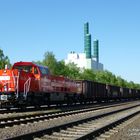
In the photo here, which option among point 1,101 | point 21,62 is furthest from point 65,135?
point 21,62

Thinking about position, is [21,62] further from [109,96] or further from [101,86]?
[109,96]

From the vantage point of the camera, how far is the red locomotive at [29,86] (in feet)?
81.6

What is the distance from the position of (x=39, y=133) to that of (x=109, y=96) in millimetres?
52808

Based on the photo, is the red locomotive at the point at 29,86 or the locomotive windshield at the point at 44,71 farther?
the locomotive windshield at the point at 44,71

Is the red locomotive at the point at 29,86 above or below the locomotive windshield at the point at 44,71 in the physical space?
below

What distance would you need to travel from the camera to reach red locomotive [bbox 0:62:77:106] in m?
24.9

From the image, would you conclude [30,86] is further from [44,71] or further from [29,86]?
[44,71]

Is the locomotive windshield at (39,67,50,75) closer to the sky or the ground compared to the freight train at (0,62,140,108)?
closer to the sky

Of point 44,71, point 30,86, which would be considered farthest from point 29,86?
point 44,71

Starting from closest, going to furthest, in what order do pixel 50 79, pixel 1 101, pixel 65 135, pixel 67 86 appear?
pixel 65 135, pixel 1 101, pixel 50 79, pixel 67 86

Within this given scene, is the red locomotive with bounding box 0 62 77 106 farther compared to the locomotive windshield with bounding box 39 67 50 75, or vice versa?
the locomotive windshield with bounding box 39 67 50 75

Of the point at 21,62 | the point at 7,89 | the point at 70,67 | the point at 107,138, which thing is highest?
the point at 70,67

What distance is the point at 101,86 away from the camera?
2327 inches

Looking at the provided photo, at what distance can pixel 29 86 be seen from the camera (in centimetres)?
2630
